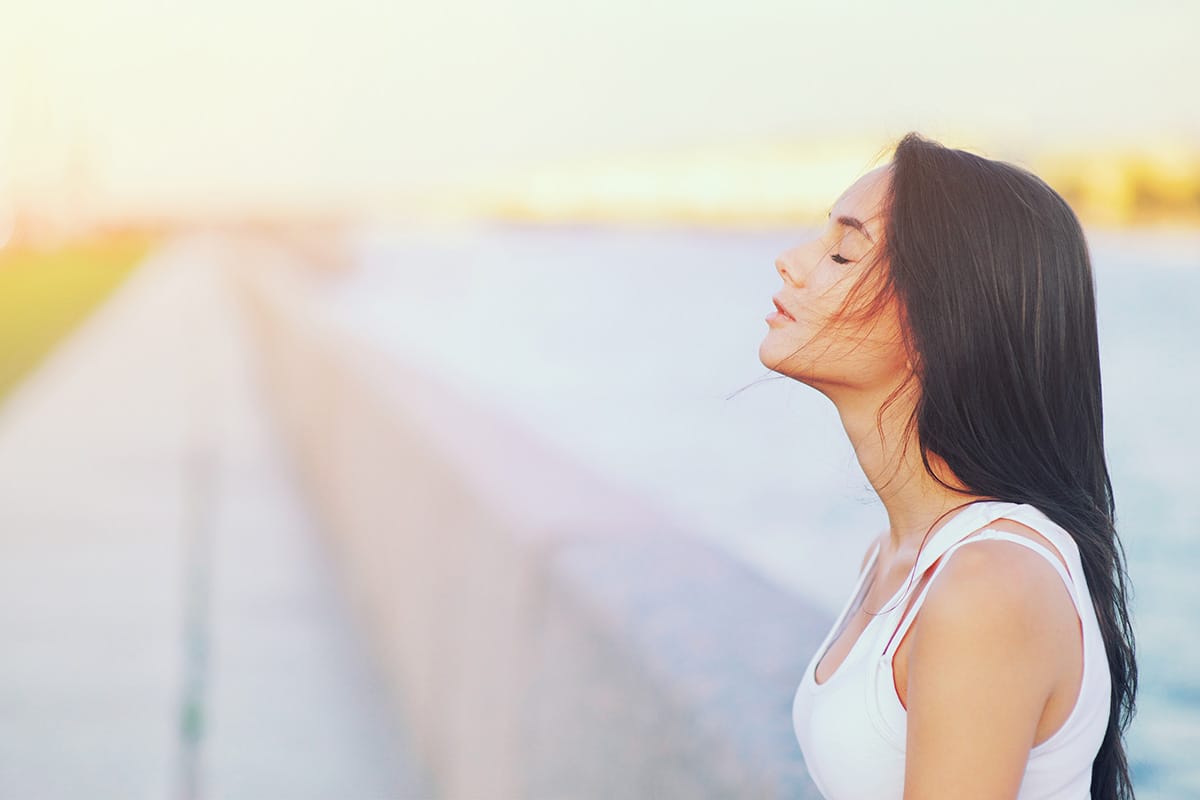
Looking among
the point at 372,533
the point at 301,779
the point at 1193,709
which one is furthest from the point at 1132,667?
the point at 1193,709

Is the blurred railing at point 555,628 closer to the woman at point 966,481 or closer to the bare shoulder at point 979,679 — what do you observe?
the woman at point 966,481

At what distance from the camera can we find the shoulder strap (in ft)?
5.49

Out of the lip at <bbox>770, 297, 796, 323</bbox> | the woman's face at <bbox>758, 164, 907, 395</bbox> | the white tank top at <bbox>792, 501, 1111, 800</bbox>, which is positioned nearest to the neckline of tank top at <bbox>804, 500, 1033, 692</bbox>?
the white tank top at <bbox>792, 501, 1111, 800</bbox>

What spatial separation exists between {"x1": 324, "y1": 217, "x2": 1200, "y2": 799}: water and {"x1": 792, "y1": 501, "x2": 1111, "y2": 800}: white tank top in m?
0.54

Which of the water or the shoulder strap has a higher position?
the shoulder strap

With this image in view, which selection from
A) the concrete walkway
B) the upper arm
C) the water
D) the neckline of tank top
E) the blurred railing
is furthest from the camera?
the water

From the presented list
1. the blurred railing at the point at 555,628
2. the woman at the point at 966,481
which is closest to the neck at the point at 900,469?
the woman at the point at 966,481

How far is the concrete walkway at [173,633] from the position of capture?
16.1 feet

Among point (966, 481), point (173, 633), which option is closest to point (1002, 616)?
point (966, 481)

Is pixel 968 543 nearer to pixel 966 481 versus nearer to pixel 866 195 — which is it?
pixel 966 481

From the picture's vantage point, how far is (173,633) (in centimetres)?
652

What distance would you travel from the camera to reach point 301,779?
15.9 feet

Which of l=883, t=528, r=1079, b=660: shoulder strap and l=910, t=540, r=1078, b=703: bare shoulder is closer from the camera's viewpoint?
l=910, t=540, r=1078, b=703: bare shoulder

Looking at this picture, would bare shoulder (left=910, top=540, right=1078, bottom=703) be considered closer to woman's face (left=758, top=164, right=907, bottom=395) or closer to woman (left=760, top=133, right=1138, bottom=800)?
woman (left=760, top=133, right=1138, bottom=800)
